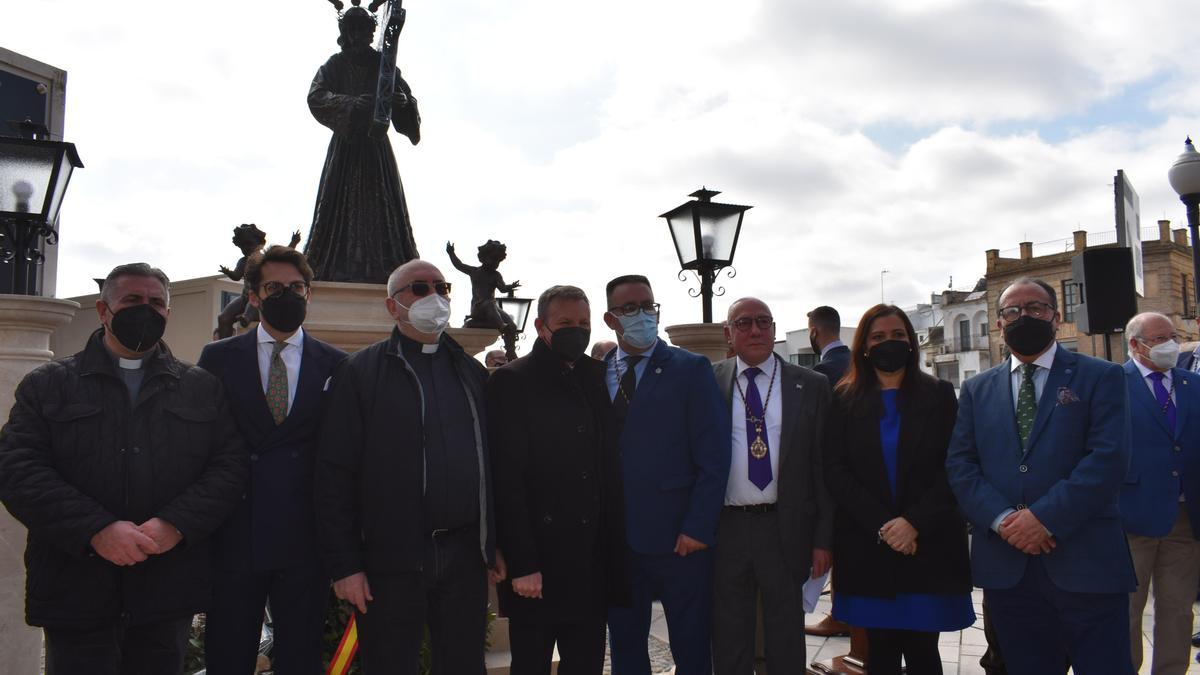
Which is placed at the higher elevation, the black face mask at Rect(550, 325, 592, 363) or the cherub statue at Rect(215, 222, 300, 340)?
the cherub statue at Rect(215, 222, 300, 340)

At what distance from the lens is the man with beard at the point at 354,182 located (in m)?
7.42

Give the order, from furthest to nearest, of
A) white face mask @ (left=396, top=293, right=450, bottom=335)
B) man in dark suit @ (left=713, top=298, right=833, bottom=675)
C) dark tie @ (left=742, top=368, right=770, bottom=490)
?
dark tie @ (left=742, top=368, right=770, bottom=490)
man in dark suit @ (left=713, top=298, right=833, bottom=675)
white face mask @ (left=396, top=293, right=450, bottom=335)

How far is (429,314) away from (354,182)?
14.3 feet

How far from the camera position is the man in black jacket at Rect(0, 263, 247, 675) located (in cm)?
318

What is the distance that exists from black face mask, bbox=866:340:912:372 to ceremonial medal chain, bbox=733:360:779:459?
1.68ft

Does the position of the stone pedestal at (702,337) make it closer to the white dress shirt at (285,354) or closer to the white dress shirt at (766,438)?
the white dress shirt at (766,438)

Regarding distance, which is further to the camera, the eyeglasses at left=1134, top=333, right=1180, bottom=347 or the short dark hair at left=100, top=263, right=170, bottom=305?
the eyeglasses at left=1134, top=333, right=1180, bottom=347

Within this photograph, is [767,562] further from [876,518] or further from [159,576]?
[159,576]

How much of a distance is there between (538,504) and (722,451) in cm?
91

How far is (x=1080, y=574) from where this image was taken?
3.60 metres

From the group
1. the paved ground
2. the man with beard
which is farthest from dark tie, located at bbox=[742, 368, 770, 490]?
the man with beard

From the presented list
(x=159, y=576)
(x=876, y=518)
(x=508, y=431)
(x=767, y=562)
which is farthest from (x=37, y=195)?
(x=876, y=518)

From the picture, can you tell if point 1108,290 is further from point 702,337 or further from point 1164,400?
point 702,337

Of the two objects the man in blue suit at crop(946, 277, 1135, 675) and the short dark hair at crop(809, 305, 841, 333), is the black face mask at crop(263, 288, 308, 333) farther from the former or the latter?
the short dark hair at crop(809, 305, 841, 333)
